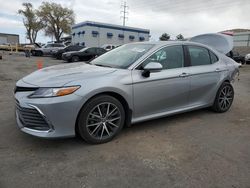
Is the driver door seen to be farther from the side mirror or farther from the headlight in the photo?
the headlight

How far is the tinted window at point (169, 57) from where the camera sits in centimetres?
392

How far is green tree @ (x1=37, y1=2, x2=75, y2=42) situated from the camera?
4947 centimetres

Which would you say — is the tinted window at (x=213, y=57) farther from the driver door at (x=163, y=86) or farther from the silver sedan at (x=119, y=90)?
the driver door at (x=163, y=86)

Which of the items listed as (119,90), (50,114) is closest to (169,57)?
(119,90)

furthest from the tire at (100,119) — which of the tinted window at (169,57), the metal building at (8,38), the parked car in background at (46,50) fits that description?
the metal building at (8,38)

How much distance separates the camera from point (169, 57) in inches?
162

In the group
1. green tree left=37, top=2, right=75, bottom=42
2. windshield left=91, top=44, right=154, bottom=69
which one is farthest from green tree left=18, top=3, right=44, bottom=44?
windshield left=91, top=44, right=154, bottom=69

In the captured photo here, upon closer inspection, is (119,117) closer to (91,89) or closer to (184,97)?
(91,89)

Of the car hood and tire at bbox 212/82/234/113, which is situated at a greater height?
the car hood

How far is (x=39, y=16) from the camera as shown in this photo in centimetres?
5091

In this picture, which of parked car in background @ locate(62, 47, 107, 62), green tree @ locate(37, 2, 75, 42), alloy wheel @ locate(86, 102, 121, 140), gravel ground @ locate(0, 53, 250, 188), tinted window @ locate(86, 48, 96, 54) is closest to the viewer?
gravel ground @ locate(0, 53, 250, 188)

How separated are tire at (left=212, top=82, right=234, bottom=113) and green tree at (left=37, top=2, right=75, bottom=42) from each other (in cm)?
4937

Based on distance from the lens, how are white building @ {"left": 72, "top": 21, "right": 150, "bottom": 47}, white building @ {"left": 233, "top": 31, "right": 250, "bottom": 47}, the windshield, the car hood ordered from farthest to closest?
white building @ {"left": 72, "top": 21, "right": 150, "bottom": 47} < white building @ {"left": 233, "top": 31, "right": 250, "bottom": 47} < the windshield < the car hood

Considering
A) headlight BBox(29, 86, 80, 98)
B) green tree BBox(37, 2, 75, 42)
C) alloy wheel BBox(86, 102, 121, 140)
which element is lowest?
alloy wheel BBox(86, 102, 121, 140)
